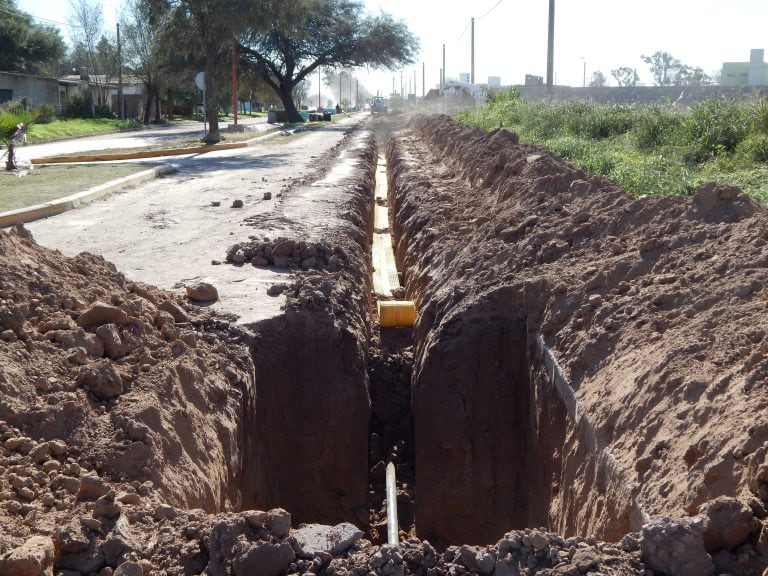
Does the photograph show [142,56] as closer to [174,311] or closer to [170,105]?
[170,105]

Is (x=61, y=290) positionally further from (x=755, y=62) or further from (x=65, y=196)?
(x=755, y=62)

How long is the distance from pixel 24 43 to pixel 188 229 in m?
41.6

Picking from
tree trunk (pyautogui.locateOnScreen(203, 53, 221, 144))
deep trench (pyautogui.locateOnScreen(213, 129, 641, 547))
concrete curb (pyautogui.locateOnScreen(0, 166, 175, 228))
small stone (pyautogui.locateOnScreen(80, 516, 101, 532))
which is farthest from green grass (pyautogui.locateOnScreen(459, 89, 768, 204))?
tree trunk (pyautogui.locateOnScreen(203, 53, 221, 144))

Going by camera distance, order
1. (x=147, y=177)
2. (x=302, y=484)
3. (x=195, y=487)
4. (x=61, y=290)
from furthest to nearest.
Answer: (x=147, y=177) → (x=302, y=484) → (x=61, y=290) → (x=195, y=487)

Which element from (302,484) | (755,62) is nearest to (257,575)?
(302,484)

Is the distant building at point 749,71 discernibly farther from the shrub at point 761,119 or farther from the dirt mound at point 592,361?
the dirt mound at point 592,361

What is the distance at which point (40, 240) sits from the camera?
1070 cm

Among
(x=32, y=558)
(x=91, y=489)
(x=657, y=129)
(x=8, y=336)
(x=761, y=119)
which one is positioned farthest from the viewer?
(x=657, y=129)

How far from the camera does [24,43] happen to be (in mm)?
47250

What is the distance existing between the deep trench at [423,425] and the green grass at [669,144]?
124 inches

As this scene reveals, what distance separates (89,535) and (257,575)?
77 centimetres

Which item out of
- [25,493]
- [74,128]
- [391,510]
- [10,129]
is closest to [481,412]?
[391,510]

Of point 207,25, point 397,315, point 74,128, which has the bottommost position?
point 397,315

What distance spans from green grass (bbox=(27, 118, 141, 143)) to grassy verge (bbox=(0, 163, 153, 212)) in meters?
13.7
